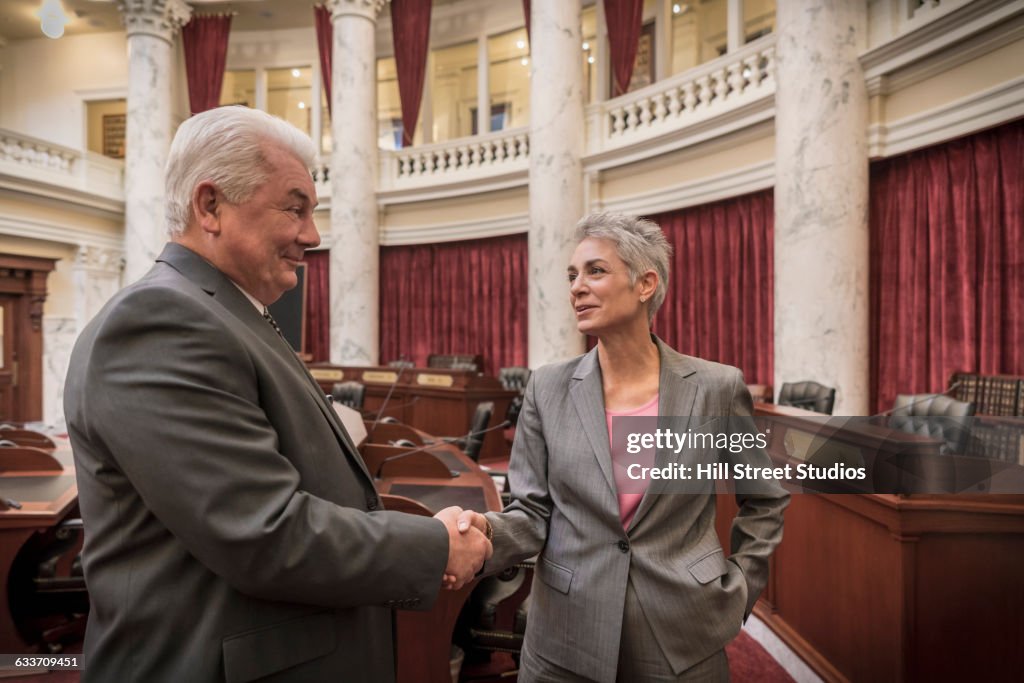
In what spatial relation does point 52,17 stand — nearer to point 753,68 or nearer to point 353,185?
point 353,185

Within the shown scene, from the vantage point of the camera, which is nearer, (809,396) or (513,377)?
(809,396)

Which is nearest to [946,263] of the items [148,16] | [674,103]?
[674,103]

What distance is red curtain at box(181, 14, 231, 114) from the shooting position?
11586mm

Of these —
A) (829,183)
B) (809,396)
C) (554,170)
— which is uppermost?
(554,170)

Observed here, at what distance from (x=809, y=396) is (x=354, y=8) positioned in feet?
28.2

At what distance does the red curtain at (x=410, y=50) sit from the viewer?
422 inches

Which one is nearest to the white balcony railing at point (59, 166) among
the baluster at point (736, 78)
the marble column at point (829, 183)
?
the baluster at point (736, 78)

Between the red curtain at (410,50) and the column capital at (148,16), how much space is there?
3541 mm

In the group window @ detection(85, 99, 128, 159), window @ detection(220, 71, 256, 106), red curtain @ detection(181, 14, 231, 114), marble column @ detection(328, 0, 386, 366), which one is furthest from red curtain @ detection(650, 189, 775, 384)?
window @ detection(85, 99, 128, 159)

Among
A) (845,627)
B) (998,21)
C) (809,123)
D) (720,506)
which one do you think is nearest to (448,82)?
(809,123)

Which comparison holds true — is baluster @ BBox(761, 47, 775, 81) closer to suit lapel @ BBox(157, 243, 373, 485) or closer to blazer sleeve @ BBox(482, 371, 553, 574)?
blazer sleeve @ BBox(482, 371, 553, 574)

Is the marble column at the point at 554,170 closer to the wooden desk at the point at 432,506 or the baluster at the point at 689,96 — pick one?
the baluster at the point at 689,96

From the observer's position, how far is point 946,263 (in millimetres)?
5578

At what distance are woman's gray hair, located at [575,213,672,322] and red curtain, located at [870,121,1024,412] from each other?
16.2 feet
